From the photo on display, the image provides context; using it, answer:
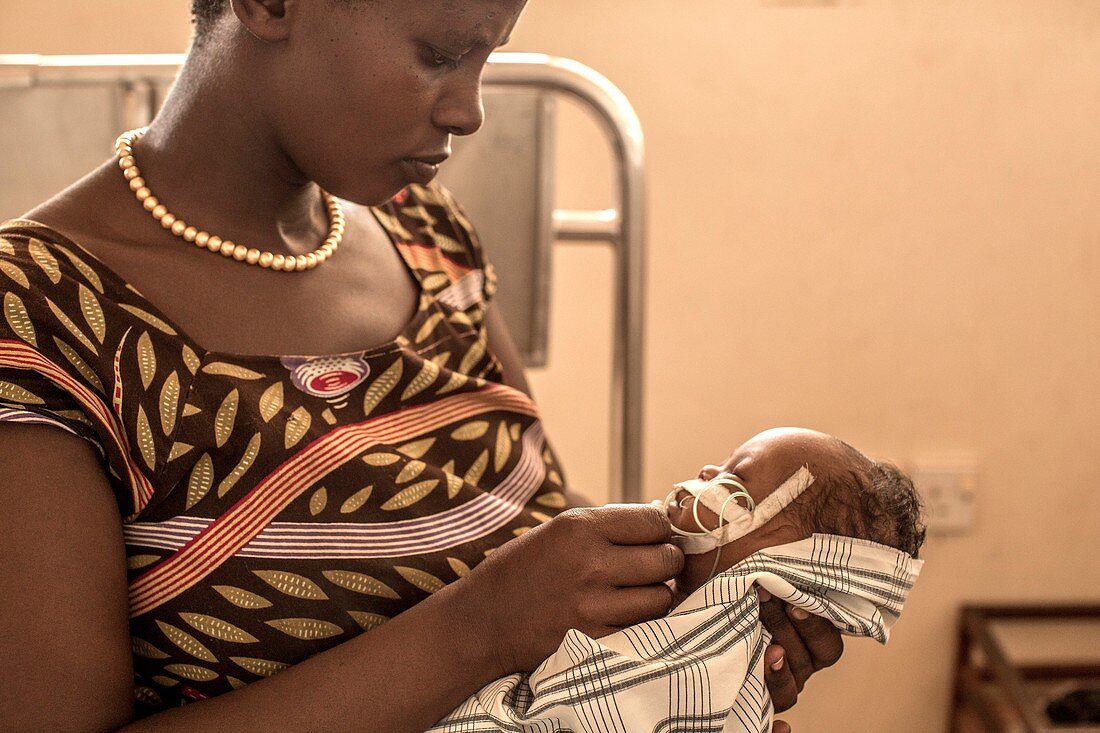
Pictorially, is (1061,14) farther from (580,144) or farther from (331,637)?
(331,637)

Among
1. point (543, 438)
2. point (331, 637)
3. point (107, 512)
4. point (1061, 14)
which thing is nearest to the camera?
point (107, 512)

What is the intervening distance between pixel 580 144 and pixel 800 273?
1.67 ft

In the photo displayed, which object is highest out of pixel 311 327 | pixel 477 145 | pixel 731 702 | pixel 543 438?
pixel 477 145

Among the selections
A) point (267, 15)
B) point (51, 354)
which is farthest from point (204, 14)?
point (51, 354)

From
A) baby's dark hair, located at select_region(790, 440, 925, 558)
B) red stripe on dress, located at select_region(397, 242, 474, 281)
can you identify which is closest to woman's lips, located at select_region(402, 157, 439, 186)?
red stripe on dress, located at select_region(397, 242, 474, 281)

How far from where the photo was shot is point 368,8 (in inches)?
33.7

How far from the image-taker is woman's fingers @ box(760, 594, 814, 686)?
1.01 meters

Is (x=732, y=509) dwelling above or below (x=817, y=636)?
above

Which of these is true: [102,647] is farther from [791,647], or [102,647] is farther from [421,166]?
[791,647]

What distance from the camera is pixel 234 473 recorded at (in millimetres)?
896

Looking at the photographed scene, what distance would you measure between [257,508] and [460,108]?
38 centimetres

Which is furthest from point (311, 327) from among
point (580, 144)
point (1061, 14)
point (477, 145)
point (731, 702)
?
point (1061, 14)

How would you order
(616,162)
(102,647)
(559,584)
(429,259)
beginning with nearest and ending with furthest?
(102,647)
(559,584)
(429,259)
(616,162)

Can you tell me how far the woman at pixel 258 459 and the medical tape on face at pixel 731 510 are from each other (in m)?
0.08
